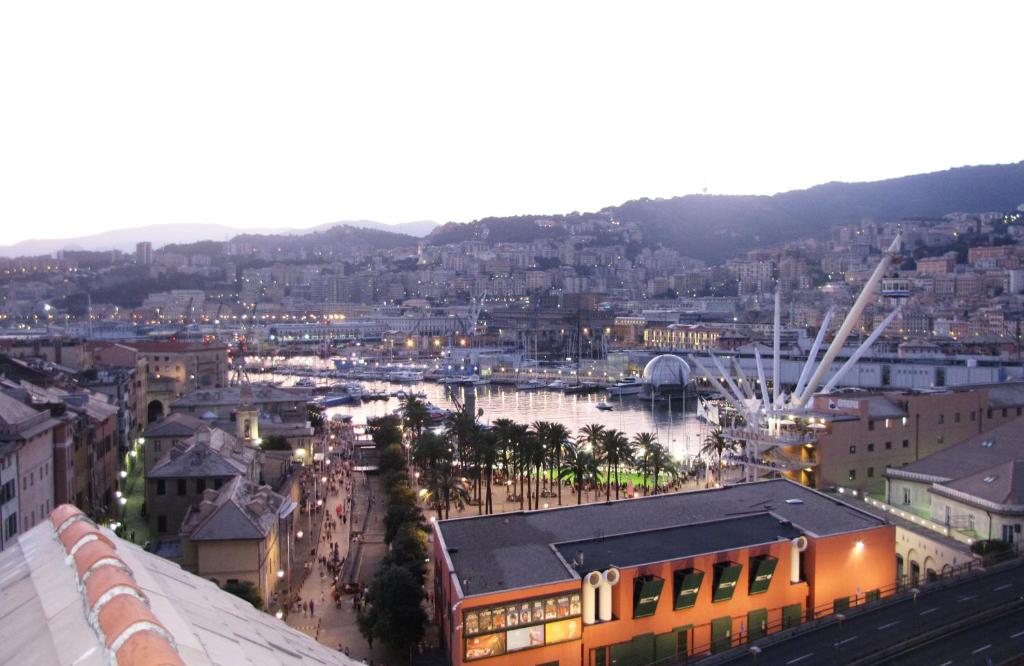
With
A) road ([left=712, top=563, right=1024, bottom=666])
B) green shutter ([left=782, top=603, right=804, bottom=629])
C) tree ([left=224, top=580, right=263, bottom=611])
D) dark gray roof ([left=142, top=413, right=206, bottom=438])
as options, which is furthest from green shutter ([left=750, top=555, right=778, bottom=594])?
dark gray roof ([left=142, top=413, right=206, bottom=438])

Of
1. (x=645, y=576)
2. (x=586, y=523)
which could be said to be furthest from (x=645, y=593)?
(x=586, y=523)

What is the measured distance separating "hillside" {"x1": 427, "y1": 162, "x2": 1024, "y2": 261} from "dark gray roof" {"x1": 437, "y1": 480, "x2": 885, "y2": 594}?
11342cm

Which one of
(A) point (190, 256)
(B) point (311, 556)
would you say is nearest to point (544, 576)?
(B) point (311, 556)

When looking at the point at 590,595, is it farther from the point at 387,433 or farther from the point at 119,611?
the point at 387,433

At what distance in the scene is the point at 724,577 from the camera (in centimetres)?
866

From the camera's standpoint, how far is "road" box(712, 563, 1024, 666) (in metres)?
6.89

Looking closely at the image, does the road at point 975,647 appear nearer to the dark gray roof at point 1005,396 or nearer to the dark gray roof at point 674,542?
the dark gray roof at point 674,542

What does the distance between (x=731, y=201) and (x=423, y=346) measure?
3506 inches

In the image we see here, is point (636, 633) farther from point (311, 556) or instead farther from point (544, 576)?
point (311, 556)

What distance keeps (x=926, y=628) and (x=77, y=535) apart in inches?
291

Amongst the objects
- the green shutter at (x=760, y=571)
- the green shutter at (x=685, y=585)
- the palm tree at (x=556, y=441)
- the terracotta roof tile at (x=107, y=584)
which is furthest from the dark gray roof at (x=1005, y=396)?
the terracotta roof tile at (x=107, y=584)

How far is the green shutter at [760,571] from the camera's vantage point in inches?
350

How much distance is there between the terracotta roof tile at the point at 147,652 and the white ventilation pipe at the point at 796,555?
8.73m

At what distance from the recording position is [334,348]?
2625 inches
